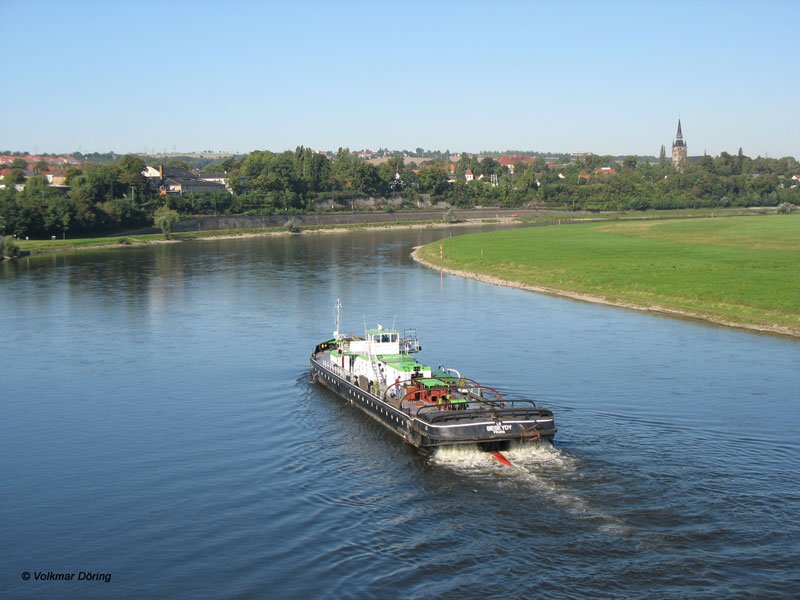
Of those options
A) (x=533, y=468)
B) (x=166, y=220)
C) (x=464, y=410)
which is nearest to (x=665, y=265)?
(x=464, y=410)

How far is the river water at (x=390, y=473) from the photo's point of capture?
2286 centimetres

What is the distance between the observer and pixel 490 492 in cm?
2791

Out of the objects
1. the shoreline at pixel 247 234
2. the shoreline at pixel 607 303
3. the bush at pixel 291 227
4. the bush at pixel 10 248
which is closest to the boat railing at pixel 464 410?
the shoreline at pixel 607 303

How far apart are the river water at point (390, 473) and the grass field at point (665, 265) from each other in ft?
20.2

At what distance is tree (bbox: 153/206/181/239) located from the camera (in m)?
152

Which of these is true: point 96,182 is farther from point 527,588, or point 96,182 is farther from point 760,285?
point 527,588

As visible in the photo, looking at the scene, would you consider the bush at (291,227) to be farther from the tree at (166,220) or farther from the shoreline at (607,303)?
the shoreline at (607,303)

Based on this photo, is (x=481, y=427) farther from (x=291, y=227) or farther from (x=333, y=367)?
(x=291, y=227)

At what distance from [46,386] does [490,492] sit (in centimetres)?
2622

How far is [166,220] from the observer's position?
496 ft

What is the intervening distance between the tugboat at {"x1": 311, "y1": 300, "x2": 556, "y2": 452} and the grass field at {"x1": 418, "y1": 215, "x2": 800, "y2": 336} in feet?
91.5

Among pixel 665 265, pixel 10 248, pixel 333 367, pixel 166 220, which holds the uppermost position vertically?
pixel 166 220

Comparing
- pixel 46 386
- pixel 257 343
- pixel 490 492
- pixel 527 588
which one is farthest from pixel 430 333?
pixel 527 588

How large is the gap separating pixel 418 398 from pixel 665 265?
55121 millimetres
